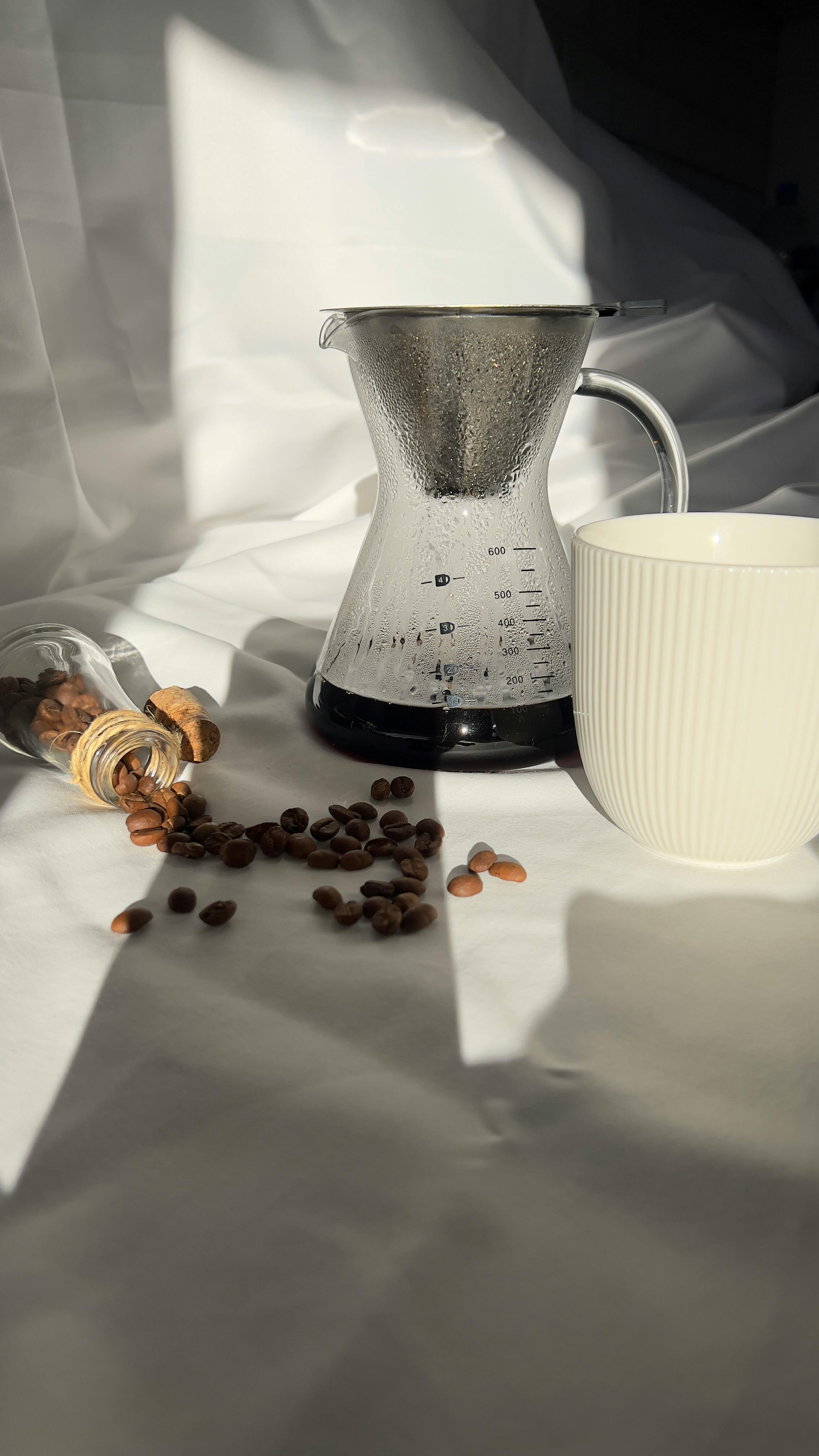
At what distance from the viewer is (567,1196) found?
1.07 feet

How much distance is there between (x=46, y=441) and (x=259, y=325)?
0.24 m

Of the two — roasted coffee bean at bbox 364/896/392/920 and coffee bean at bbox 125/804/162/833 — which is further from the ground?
coffee bean at bbox 125/804/162/833

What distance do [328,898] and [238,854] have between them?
6 cm

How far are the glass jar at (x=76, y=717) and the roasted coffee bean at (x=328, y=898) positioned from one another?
143 mm

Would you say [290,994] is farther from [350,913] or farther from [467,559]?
[467,559]

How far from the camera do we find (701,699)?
45cm

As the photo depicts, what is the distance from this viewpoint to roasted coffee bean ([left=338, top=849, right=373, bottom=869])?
510 mm

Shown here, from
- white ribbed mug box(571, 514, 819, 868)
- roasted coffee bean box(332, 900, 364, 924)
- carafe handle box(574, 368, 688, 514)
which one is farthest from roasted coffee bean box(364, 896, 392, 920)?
carafe handle box(574, 368, 688, 514)

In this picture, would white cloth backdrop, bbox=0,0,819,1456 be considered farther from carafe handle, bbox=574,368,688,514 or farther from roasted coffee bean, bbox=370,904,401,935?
carafe handle, bbox=574,368,688,514

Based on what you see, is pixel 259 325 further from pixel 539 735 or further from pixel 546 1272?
pixel 546 1272

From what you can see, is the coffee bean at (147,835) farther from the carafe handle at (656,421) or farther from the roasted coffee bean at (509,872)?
the carafe handle at (656,421)

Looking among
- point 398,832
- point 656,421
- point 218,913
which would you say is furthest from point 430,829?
point 656,421

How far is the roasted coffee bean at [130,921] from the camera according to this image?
0.46 metres

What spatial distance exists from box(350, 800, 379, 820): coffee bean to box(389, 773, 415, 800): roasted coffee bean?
0.09 ft
